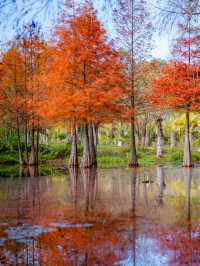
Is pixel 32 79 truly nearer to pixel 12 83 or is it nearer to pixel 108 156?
pixel 12 83

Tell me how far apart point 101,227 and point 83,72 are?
684 inches

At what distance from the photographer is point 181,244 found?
19.2 ft

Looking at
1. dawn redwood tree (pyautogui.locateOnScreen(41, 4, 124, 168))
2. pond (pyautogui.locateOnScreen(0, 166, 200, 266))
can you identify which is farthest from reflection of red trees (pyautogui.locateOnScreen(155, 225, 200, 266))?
dawn redwood tree (pyautogui.locateOnScreen(41, 4, 124, 168))

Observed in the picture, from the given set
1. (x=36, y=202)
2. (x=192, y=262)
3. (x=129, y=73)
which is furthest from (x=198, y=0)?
(x=129, y=73)

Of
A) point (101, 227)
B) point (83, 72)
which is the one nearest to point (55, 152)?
point (83, 72)

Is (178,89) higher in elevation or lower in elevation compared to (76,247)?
higher

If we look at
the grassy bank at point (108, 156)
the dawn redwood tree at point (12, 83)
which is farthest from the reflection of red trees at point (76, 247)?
the grassy bank at point (108, 156)

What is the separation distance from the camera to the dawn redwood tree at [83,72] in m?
22.6

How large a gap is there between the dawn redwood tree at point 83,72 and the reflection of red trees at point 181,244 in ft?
52.7

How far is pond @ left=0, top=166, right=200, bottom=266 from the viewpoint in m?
5.35

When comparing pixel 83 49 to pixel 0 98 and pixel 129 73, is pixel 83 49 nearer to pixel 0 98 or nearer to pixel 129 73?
pixel 129 73

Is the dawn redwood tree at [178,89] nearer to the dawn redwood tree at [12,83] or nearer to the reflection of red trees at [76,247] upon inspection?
the dawn redwood tree at [12,83]

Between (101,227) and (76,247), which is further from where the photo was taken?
(101,227)

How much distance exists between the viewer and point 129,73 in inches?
1046
